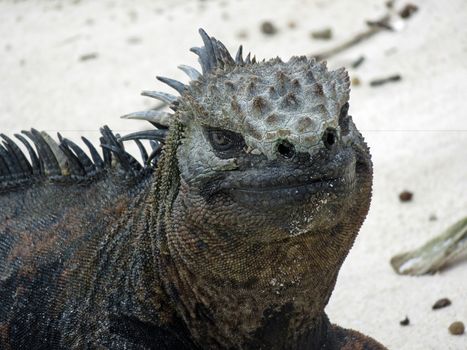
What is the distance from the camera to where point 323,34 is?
30.9 ft

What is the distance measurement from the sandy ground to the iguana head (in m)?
1.75

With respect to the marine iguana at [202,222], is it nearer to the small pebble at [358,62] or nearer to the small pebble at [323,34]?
the small pebble at [358,62]

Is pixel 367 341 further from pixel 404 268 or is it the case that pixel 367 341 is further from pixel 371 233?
pixel 371 233

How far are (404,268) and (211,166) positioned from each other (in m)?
2.67

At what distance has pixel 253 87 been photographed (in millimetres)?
2854

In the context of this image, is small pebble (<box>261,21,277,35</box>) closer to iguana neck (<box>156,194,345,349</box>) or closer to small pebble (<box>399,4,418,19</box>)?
small pebble (<box>399,4,418,19</box>)

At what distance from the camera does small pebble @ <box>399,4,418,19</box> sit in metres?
9.42

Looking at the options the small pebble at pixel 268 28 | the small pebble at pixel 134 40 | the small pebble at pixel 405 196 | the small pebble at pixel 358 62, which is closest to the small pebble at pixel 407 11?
the small pebble at pixel 358 62

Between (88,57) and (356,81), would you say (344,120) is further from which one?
(88,57)

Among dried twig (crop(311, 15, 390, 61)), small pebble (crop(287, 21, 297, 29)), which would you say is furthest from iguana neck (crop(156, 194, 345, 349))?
small pebble (crop(287, 21, 297, 29))

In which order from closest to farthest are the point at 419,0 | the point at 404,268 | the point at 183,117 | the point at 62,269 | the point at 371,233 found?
the point at 183,117
the point at 62,269
the point at 404,268
the point at 371,233
the point at 419,0

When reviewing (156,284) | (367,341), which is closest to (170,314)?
(156,284)

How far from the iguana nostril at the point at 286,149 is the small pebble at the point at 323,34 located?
6901 millimetres

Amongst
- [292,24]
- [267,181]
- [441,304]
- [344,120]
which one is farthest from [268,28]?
[267,181]
